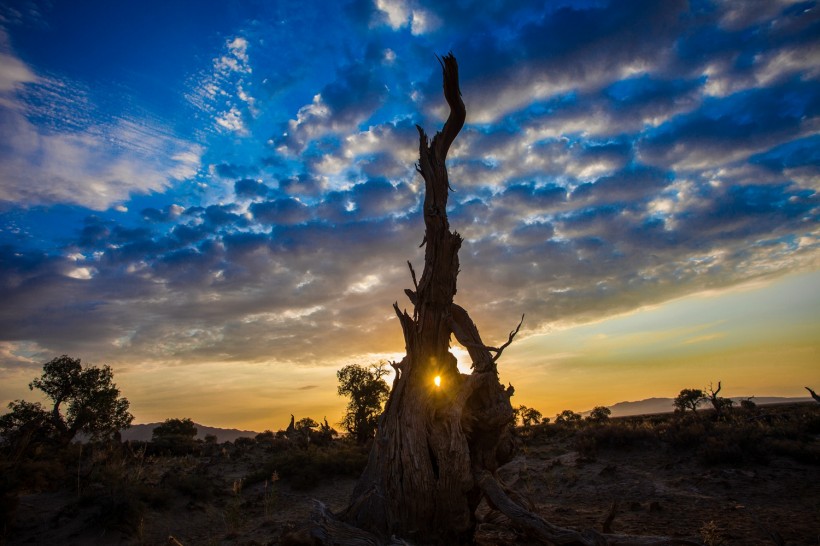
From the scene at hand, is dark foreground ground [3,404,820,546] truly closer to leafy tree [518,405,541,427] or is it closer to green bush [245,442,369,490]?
green bush [245,442,369,490]

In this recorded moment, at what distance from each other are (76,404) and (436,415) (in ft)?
107

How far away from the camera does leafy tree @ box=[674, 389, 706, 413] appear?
46.7 metres

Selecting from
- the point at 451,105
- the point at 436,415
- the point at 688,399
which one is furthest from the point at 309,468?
the point at 688,399

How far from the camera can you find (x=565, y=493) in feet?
47.5

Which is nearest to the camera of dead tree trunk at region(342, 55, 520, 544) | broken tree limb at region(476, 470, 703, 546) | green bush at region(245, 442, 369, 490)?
broken tree limb at region(476, 470, 703, 546)

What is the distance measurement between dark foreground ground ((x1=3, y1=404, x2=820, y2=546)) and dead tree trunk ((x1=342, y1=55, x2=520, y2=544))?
1566mm

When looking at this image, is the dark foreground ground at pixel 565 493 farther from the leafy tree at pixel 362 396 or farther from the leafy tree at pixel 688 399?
the leafy tree at pixel 688 399

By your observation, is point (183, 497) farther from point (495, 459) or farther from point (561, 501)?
point (561, 501)

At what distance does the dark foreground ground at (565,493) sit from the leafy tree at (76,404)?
38.4 feet

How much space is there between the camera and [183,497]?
14.3 meters

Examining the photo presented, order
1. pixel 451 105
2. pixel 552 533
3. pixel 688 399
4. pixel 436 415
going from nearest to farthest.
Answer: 1. pixel 552 533
2. pixel 436 415
3. pixel 451 105
4. pixel 688 399

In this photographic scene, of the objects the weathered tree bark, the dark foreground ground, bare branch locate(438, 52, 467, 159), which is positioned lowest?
the dark foreground ground

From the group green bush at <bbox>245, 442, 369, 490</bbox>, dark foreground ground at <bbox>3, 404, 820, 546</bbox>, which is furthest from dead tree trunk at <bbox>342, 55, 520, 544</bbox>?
green bush at <bbox>245, 442, 369, 490</bbox>

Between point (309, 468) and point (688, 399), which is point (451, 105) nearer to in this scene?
point (309, 468)
